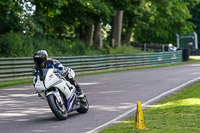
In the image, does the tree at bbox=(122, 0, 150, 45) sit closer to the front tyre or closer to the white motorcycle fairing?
the white motorcycle fairing

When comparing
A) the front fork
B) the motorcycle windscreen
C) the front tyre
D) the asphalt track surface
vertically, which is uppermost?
the motorcycle windscreen

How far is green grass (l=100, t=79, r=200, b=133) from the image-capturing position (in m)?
7.92

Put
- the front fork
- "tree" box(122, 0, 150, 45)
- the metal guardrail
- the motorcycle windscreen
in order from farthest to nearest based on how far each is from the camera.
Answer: "tree" box(122, 0, 150, 45) < the metal guardrail < the front fork < the motorcycle windscreen

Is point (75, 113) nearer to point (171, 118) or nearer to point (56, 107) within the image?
point (56, 107)

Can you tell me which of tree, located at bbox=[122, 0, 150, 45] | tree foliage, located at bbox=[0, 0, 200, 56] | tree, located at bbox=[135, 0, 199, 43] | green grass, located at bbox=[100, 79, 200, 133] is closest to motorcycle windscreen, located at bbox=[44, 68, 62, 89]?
green grass, located at bbox=[100, 79, 200, 133]

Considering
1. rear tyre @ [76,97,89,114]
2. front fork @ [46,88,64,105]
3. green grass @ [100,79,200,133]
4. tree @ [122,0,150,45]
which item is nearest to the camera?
green grass @ [100,79,200,133]

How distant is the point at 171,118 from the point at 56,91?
7.54 ft

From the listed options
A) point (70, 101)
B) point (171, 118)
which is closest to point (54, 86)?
point (70, 101)

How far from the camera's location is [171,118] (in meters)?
9.17

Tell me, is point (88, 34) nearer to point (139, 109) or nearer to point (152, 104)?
point (152, 104)

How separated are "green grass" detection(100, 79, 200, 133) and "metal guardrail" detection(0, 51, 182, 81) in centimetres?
1029

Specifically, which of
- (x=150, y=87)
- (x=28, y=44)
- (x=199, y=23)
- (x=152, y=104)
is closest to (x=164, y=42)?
(x=199, y=23)

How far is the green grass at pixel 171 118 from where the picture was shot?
7.92 m

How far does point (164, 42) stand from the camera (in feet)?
244
